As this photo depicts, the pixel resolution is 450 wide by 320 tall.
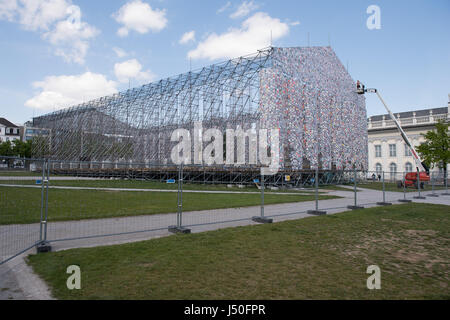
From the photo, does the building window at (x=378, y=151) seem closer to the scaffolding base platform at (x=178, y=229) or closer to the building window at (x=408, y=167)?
the building window at (x=408, y=167)

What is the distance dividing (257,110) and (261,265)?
20.4 m

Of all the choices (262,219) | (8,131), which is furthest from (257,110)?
(8,131)

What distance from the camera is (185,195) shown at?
15906mm

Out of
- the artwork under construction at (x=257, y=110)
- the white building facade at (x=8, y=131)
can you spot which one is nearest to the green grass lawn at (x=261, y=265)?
the artwork under construction at (x=257, y=110)

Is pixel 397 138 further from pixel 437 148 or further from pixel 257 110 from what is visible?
pixel 257 110

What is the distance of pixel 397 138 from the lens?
5300 centimetres

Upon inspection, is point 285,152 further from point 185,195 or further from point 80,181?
point 80,181

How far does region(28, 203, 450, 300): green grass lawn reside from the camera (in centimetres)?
393

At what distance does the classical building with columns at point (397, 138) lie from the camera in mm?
50156

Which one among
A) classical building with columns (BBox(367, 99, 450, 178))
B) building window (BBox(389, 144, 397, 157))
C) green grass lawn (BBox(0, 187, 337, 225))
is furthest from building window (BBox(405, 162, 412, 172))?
green grass lawn (BBox(0, 187, 337, 225))

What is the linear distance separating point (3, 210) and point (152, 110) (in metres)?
30.3

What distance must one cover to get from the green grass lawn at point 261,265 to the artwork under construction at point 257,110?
619 inches

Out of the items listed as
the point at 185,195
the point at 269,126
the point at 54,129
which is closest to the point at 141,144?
the point at 269,126
